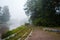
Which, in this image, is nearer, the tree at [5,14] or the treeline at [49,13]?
the treeline at [49,13]

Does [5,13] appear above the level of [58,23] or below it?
above

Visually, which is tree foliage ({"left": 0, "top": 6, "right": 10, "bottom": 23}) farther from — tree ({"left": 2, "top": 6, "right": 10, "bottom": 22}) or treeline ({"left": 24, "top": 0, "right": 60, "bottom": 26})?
treeline ({"left": 24, "top": 0, "right": 60, "bottom": 26})

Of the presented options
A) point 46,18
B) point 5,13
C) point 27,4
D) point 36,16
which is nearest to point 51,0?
point 46,18

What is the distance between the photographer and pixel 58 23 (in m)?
25.8

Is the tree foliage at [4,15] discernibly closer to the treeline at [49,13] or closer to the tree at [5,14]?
the tree at [5,14]

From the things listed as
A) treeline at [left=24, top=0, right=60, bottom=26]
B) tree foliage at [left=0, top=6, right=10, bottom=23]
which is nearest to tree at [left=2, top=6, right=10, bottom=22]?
tree foliage at [left=0, top=6, right=10, bottom=23]

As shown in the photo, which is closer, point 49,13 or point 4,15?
point 49,13

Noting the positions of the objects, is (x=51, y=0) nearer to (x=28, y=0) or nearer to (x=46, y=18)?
(x=46, y=18)

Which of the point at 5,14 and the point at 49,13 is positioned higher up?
the point at 5,14

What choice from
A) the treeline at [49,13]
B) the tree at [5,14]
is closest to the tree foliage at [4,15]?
the tree at [5,14]

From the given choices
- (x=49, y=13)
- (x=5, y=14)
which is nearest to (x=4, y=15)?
(x=5, y=14)

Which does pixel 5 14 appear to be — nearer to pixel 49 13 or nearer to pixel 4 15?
pixel 4 15

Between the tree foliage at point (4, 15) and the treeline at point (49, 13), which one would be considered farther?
the tree foliage at point (4, 15)

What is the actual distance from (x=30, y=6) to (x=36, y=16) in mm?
3025
